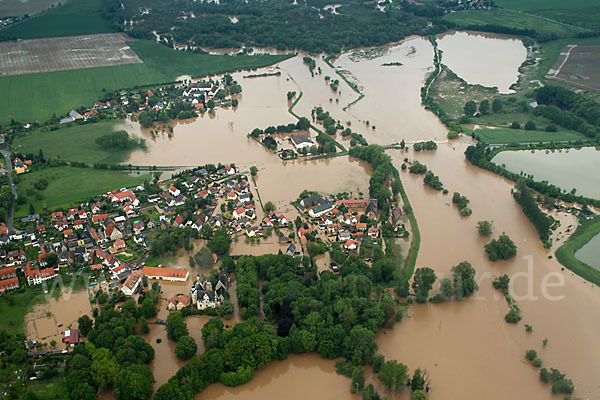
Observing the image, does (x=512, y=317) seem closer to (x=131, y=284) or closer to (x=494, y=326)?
(x=494, y=326)

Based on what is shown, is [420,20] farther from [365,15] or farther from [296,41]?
[296,41]

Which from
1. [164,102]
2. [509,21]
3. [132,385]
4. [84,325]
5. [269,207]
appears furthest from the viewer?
[509,21]

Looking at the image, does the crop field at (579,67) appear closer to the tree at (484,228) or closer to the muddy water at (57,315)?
the tree at (484,228)

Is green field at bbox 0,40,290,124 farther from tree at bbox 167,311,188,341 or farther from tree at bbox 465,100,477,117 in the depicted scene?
tree at bbox 167,311,188,341

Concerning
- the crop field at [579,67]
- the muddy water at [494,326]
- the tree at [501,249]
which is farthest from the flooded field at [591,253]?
the crop field at [579,67]

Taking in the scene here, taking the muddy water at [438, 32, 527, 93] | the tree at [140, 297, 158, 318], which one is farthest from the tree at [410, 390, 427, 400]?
the muddy water at [438, 32, 527, 93]

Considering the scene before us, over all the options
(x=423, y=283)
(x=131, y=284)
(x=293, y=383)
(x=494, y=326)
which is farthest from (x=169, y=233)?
(x=494, y=326)
